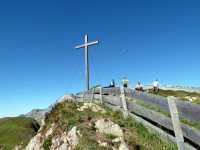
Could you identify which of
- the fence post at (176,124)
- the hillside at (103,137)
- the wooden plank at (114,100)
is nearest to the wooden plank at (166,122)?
the fence post at (176,124)

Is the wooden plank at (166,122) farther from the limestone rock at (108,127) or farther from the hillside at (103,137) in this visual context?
the limestone rock at (108,127)

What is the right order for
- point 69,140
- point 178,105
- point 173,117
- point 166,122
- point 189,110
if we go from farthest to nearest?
point 69,140 < point 166,122 < point 173,117 < point 178,105 < point 189,110

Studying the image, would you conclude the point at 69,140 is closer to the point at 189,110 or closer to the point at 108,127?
the point at 108,127

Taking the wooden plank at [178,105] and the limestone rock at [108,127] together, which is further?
the limestone rock at [108,127]

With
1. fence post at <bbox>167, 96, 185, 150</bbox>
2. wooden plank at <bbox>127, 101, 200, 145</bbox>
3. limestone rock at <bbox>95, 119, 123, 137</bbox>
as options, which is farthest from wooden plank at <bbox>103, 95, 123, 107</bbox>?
fence post at <bbox>167, 96, 185, 150</bbox>

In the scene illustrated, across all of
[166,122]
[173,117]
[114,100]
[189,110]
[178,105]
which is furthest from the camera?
[114,100]

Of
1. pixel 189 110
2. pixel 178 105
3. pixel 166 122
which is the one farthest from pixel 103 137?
pixel 189 110

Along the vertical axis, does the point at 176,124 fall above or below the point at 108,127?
above

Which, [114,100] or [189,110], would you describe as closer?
[189,110]

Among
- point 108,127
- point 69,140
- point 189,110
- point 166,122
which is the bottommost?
point 69,140

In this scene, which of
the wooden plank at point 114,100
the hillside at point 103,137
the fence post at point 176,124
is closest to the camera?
the fence post at point 176,124

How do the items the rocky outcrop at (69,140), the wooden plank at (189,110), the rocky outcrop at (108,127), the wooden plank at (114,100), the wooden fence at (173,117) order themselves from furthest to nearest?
the wooden plank at (114,100) < the rocky outcrop at (108,127) < the rocky outcrop at (69,140) < the wooden fence at (173,117) < the wooden plank at (189,110)

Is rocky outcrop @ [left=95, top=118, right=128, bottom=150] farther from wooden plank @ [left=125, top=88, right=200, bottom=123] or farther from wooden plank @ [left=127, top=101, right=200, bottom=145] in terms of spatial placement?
wooden plank @ [left=125, top=88, right=200, bottom=123]

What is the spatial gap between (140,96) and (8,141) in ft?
248
